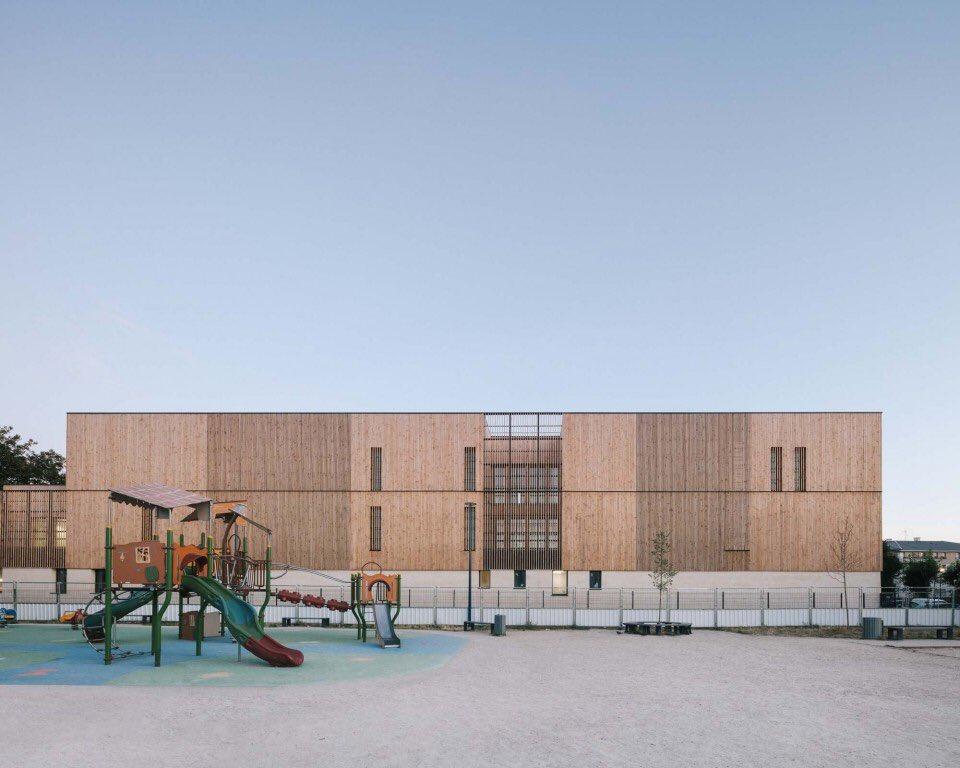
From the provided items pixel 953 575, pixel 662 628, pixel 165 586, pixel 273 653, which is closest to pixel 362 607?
pixel 273 653

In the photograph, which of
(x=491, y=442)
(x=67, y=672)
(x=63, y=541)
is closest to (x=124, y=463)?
(x=63, y=541)

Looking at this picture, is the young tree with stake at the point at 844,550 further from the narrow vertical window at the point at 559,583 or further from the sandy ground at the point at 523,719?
the sandy ground at the point at 523,719

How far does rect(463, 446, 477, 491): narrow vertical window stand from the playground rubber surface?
24.7 m

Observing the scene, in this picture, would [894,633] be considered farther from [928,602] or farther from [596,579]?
[596,579]

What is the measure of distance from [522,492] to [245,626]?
34.9 metres

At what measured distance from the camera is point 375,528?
5691 centimetres

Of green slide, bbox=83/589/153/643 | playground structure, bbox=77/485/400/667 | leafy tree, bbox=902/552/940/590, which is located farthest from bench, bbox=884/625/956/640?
leafy tree, bbox=902/552/940/590

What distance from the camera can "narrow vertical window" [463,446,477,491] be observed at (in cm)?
5730

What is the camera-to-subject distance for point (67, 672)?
22328 millimetres

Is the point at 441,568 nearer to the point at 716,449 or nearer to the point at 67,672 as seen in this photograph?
the point at 716,449

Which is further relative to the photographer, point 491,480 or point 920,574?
point 920,574

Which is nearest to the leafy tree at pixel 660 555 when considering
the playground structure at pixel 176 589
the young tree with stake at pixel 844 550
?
the young tree with stake at pixel 844 550

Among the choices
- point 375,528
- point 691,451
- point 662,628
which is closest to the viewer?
point 662,628

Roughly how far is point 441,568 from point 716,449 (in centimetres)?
1959
